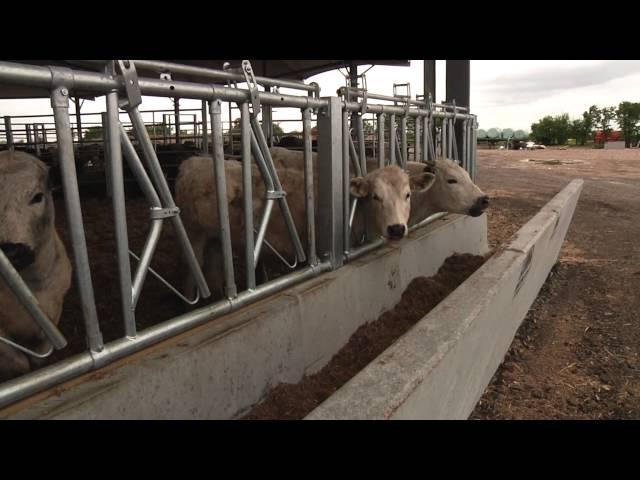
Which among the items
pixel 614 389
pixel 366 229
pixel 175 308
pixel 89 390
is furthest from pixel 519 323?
pixel 89 390

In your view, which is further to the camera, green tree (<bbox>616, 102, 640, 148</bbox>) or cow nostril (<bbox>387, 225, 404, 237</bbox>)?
green tree (<bbox>616, 102, 640, 148</bbox>)

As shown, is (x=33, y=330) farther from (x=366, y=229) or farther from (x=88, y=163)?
(x=88, y=163)

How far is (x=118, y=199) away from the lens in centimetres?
229

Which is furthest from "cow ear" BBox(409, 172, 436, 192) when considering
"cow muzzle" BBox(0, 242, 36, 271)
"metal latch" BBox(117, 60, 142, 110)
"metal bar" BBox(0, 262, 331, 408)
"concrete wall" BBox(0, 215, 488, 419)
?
"cow muzzle" BBox(0, 242, 36, 271)

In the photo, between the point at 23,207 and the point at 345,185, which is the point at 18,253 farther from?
the point at 345,185

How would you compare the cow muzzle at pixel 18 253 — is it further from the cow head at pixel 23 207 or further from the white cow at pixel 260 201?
the white cow at pixel 260 201

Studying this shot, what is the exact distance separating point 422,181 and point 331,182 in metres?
1.30

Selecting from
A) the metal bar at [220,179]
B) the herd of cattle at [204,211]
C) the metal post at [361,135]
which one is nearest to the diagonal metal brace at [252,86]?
the metal bar at [220,179]

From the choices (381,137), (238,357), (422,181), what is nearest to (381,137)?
(381,137)

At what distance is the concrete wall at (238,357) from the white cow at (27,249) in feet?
2.67

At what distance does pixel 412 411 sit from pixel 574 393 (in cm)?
198

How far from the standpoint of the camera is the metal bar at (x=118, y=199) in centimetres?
226

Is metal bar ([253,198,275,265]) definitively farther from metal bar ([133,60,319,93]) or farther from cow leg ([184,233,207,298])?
cow leg ([184,233,207,298])

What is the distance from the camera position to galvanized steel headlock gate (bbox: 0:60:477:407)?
2.05 meters
